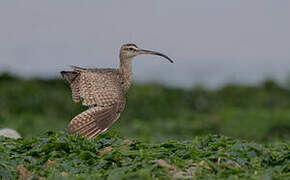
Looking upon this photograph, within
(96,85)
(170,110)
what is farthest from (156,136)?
(96,85)

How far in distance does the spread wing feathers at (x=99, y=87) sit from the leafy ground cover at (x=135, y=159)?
59cm

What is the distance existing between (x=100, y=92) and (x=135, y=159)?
1897mm

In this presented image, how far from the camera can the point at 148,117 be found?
1825cm

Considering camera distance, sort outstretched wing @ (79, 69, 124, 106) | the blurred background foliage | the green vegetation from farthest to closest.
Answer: the blurred background foliage
outstretched wing @ (79, 69, 124, 106)
the green vegetation

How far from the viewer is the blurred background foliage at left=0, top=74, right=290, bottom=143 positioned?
52.4ft

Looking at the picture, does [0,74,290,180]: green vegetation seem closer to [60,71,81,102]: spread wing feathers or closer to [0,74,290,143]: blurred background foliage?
[0,74,290,143]: blurred background foliage

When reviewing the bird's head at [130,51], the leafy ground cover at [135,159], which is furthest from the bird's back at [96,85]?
the leafy ground cover at [135,159]

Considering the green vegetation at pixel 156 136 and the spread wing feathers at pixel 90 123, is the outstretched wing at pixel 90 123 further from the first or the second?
the green vegetation at pixel 156 136

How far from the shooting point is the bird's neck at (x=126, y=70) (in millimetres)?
9836

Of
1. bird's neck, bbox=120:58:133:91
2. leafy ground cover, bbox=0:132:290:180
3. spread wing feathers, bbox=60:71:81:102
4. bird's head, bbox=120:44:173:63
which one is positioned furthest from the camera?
bird's head, bbox=120:44:173:63

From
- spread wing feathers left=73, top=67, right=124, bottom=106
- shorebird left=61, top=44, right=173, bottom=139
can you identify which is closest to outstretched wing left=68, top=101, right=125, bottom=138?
shorebird left=61, top=44, right=173, bottom=139

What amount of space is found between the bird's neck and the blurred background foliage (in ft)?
16.2

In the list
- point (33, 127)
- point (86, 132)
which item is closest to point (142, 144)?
point (86, 132)

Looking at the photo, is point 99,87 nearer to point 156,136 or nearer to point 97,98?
point 97,98
